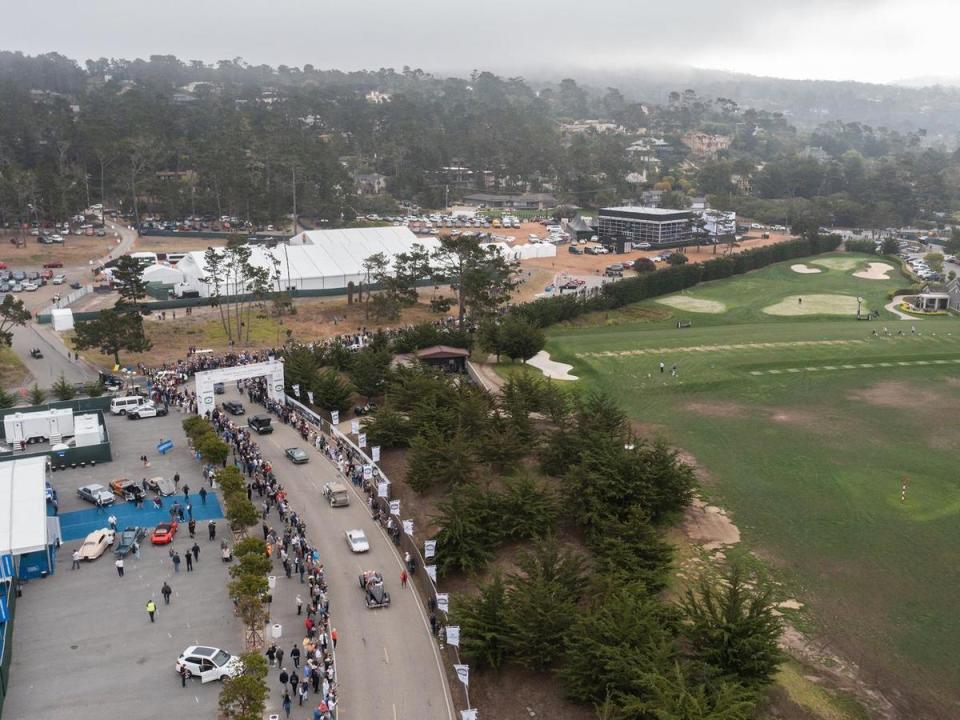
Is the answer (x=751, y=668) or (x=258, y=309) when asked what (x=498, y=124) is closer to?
(x=258, y=309)

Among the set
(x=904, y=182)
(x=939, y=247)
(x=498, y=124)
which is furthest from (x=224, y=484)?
(x=498, y=124)

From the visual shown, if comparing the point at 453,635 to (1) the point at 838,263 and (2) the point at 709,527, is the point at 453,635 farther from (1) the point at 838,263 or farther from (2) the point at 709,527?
(1) the point at 838,263

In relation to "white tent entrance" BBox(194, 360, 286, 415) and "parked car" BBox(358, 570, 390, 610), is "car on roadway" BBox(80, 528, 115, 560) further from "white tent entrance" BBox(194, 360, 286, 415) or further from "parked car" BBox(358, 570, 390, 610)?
"white tent entrance" BBox(194, 360, 286, 415)

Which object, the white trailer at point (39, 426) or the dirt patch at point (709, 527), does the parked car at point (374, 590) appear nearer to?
the dirt patch at point (709, 527)

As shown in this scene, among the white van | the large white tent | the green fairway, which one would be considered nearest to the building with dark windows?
the green fairway

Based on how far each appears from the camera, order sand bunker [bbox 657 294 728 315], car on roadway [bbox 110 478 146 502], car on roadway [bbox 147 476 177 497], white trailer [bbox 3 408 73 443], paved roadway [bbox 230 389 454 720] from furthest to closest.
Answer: sand bunker [bbox 657 294 728 315], white trailer [bbox 3 408 73 443], car on roadway [bbox 147 476 177 497], car on roadway [bbox 110 478 146 502], paved roadway [bbox 230 389 454 720]
